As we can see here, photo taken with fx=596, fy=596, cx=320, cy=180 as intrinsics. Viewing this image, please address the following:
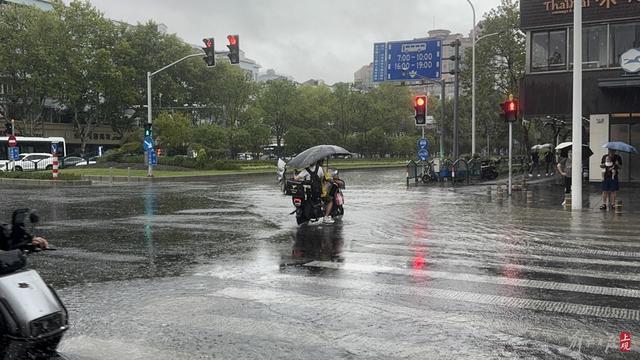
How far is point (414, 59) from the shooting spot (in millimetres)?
33500

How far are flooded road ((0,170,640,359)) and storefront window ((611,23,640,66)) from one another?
1381 centimetres

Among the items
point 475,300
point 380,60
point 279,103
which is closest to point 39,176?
point 380,60

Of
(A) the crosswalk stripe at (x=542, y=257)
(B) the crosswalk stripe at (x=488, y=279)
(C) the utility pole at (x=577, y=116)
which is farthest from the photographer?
(C) the utility pole at (x=577, y=116)

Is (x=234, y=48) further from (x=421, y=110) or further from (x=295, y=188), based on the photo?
(x=295, y=188)

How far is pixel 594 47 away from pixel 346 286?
23.4 m

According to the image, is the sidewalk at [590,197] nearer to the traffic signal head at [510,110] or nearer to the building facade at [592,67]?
the building facade at [592,67]

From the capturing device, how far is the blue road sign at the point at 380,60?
3456 cm

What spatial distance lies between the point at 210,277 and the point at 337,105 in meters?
63.9

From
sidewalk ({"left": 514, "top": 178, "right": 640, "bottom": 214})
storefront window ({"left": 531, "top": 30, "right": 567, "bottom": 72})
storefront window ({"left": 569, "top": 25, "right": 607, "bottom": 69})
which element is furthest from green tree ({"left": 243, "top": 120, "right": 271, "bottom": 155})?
sidewalk ({"left": 514, "top": 178, "right": 640, "bottom": 214})

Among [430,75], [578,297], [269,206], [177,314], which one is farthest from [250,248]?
[430,75]

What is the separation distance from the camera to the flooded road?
5.20 m

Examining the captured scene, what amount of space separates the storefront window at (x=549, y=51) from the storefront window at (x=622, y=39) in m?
1.97

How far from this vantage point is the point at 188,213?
1630 cm

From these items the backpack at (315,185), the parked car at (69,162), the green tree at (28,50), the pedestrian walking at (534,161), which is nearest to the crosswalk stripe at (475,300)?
the backpack at (315,185)
